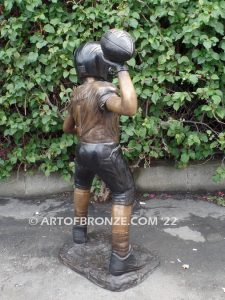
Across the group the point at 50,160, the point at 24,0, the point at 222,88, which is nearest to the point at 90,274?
the point at 50,160

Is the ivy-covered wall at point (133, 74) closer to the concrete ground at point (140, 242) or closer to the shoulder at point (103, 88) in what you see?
the concrete ground at point (140, 242)

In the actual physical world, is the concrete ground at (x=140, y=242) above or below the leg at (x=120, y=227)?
below

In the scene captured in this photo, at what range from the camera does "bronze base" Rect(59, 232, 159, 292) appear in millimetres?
3041

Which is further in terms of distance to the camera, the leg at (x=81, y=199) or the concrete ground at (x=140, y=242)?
the leg at (x=81, y=199)

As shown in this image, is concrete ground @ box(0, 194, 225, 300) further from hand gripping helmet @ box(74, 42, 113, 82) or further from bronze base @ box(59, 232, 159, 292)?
hand gripping helmet @ box(74, 42, 113, 82)

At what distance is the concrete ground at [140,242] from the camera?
119 inches

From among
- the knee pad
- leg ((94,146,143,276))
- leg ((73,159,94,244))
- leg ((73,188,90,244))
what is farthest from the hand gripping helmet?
leg ((73,188,90,244))

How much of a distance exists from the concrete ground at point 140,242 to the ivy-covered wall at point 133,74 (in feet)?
1.62

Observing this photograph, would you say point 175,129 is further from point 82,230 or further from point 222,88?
point 82,230

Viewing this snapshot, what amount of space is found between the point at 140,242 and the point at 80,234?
62cm

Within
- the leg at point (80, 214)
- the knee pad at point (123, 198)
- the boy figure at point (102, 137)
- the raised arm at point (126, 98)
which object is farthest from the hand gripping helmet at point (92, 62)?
the leg at point (80, 214)

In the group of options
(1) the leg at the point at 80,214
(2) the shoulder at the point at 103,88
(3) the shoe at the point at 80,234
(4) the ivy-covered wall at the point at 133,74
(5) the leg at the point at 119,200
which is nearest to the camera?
(2) the shoulder at the point at 103,88

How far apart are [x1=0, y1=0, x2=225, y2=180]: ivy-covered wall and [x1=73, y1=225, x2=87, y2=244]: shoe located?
1109mm

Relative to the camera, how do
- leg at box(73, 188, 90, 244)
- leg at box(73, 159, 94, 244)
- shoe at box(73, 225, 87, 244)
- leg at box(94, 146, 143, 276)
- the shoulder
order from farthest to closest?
1. shoe at box(73, 225, 87, 244)
2. leg at box(73, 188, 90, 244)
3. leg at box(73, 159, 94, 244)
4. leg at box(94, 146, 143, 276)
5. the shoulder
